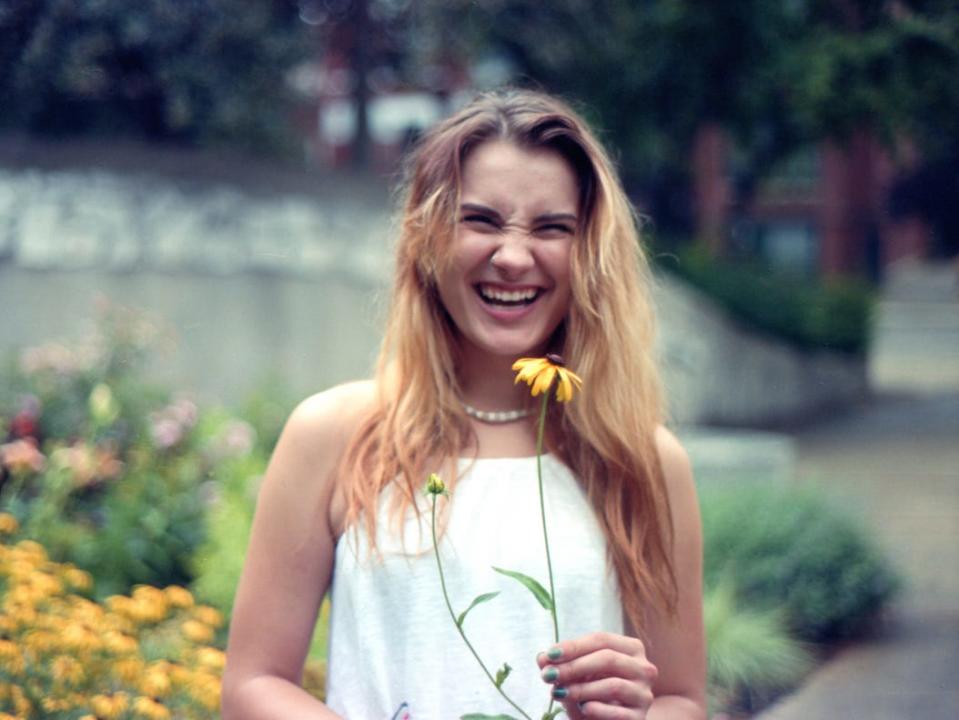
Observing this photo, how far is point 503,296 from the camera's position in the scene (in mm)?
1887

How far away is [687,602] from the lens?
1.96 meters

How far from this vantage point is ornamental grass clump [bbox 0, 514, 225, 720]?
2553 millimetres

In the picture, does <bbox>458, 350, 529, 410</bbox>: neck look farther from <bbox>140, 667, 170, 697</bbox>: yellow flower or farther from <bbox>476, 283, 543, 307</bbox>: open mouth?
<bbox>140, 667, 170, 697</bbox>: yellow flower

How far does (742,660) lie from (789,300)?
32.6 feet

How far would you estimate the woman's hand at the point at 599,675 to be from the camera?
1499 millimetres

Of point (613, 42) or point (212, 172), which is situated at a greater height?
point (613, 42)

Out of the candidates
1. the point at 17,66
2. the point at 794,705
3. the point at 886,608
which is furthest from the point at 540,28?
the point at 794,705

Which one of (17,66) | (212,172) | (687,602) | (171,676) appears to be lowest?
(171,676)

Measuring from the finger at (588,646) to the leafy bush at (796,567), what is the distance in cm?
369

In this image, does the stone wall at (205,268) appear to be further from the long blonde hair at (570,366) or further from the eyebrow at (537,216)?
the eyebrow at (537,216)

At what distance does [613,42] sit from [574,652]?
1032 centimetres

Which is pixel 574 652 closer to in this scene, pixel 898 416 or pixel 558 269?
pixel 558 269

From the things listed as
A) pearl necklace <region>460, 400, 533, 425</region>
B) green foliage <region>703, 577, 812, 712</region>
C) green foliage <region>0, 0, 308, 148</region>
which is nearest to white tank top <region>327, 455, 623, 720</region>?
pearl necklace <region>460, 400, 533, 425</region>

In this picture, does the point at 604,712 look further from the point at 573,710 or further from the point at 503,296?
the point at 503,296
